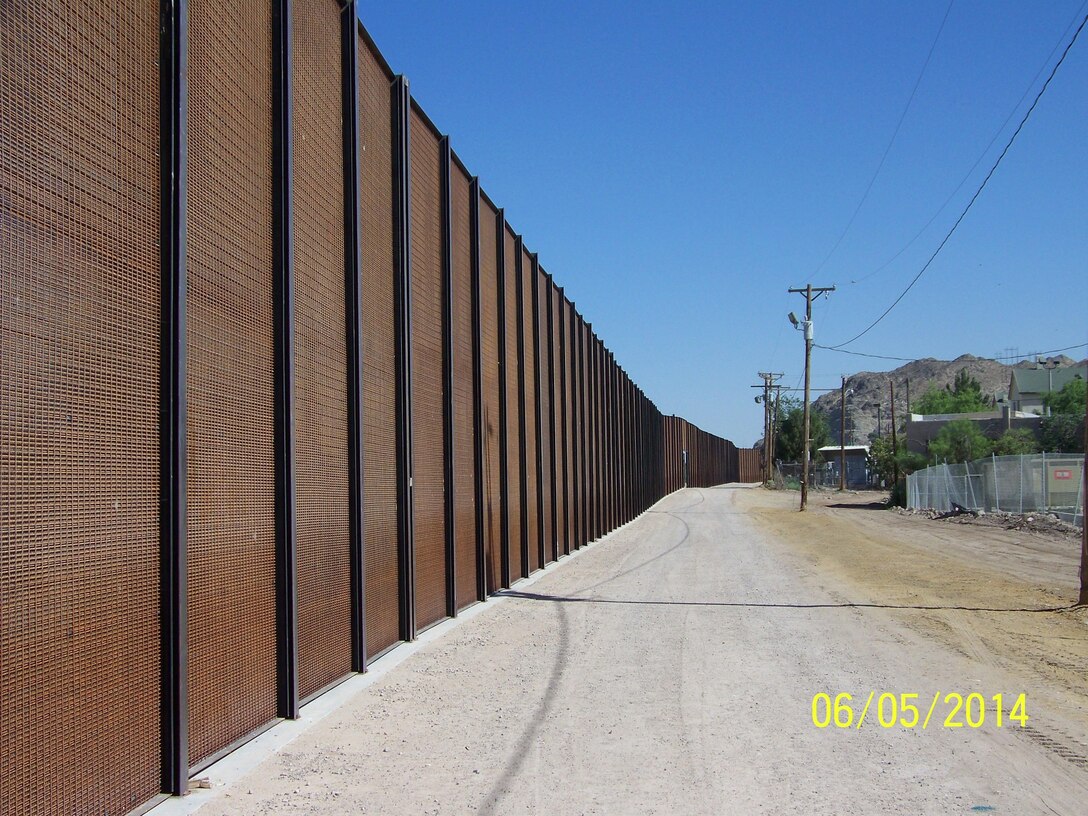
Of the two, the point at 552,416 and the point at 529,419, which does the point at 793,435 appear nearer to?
the point at 552,416

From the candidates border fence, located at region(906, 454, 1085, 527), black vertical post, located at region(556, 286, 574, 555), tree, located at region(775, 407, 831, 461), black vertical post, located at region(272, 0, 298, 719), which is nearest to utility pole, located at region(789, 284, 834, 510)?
border fence, located at region(906, 454, 1085, 527)

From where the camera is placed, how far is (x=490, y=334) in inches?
669

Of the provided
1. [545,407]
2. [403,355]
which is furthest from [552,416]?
[403,355]

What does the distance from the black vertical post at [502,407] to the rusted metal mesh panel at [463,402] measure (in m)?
2.07

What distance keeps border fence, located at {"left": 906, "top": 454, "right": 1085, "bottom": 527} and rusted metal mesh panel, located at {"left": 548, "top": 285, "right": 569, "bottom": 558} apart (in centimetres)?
1484

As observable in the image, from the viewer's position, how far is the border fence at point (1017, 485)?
31750 millimetres

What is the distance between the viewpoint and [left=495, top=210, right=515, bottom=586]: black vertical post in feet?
56.5

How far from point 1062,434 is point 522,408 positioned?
50675 millimetres

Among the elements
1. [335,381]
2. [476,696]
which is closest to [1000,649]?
[476,696]

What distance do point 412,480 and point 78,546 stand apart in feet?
21.5

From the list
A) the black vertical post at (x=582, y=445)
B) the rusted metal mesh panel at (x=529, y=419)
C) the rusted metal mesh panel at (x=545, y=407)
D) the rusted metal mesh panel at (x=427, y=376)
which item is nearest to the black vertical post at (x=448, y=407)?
the rusted metal mesh panel at (x=427, y=376)

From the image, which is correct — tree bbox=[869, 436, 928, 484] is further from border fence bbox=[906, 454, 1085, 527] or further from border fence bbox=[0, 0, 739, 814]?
border fence bbox=[0, 0, 739, 814]

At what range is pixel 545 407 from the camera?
22422 mm

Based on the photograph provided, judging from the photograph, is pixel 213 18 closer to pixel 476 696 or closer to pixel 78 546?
pixel 78 546
